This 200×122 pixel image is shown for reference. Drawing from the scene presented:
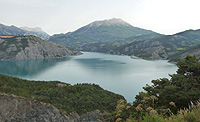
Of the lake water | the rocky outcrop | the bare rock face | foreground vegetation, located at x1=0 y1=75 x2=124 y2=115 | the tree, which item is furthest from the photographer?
the lake water

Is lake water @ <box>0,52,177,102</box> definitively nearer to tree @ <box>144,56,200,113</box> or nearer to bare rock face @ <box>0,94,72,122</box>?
bare rock face @ <box>0,94,72,122</box>

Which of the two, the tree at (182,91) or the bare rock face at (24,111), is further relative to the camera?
the bare rock face at (24,111)

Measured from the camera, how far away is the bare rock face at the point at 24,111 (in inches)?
898

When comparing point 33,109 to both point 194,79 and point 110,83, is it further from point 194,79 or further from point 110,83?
point 110,83

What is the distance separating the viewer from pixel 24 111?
79.5ft

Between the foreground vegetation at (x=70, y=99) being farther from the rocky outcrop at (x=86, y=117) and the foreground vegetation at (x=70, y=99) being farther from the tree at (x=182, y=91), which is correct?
the tree at (x=182, y=91)

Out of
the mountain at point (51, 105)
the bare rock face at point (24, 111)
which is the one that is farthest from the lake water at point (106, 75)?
the bare rock face at point (24, 111)

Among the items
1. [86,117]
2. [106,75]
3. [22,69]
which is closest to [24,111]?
[86,117]

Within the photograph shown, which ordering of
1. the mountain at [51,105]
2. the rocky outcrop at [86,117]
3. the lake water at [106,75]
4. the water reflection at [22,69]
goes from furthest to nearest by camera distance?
the water reflection at [22,69] → the lake water at [106,75] → the rocky outcrop at [86,117] → the mountain at [51,105]

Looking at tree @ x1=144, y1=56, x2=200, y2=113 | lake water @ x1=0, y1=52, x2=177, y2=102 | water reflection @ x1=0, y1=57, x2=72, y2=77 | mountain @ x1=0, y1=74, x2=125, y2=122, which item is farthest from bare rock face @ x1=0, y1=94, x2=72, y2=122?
water reflection @ x1=0, y1=57, x2=72, y2=77

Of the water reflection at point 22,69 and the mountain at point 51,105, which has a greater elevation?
the mountain at point 51,105

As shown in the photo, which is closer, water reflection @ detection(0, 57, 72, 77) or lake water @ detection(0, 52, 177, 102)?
lake water @ detection(0, 52, 177, 102)

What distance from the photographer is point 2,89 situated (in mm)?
25844

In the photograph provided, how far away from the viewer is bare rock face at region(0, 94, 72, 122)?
22.8 m
